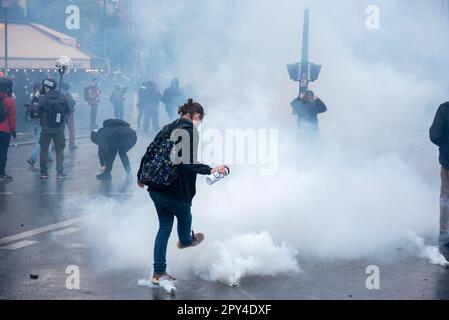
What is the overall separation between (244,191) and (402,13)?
350 inches

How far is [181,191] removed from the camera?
554 cm

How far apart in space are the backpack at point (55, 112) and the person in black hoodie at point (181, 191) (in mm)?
6180

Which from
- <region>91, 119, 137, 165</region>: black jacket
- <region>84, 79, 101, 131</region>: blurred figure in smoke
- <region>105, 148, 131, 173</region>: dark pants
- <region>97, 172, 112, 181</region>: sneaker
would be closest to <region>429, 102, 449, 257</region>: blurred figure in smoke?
<region>91, 119, 137, 165</region>: black jacket

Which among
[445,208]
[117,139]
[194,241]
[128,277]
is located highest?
[117,139]

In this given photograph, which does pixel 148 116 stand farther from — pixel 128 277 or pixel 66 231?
pixel 128 277

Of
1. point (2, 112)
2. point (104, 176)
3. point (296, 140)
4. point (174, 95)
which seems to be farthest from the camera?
point (174, 95)

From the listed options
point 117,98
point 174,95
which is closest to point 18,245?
point 174,95

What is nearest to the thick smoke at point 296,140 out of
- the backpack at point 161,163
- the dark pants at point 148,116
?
the backpack at point 161,163

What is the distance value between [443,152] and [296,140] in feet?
9.08

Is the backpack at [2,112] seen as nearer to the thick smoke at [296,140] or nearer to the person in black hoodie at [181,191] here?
the thick smoke at [296,140]

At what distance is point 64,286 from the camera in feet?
18.3

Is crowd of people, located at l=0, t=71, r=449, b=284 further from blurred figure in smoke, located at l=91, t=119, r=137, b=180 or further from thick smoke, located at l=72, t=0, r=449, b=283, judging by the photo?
thick smoke, located at l=72, t=0, r=449, b=283

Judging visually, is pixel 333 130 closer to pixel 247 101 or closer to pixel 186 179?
pixel 247 101

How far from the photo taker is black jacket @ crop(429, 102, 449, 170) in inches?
276
